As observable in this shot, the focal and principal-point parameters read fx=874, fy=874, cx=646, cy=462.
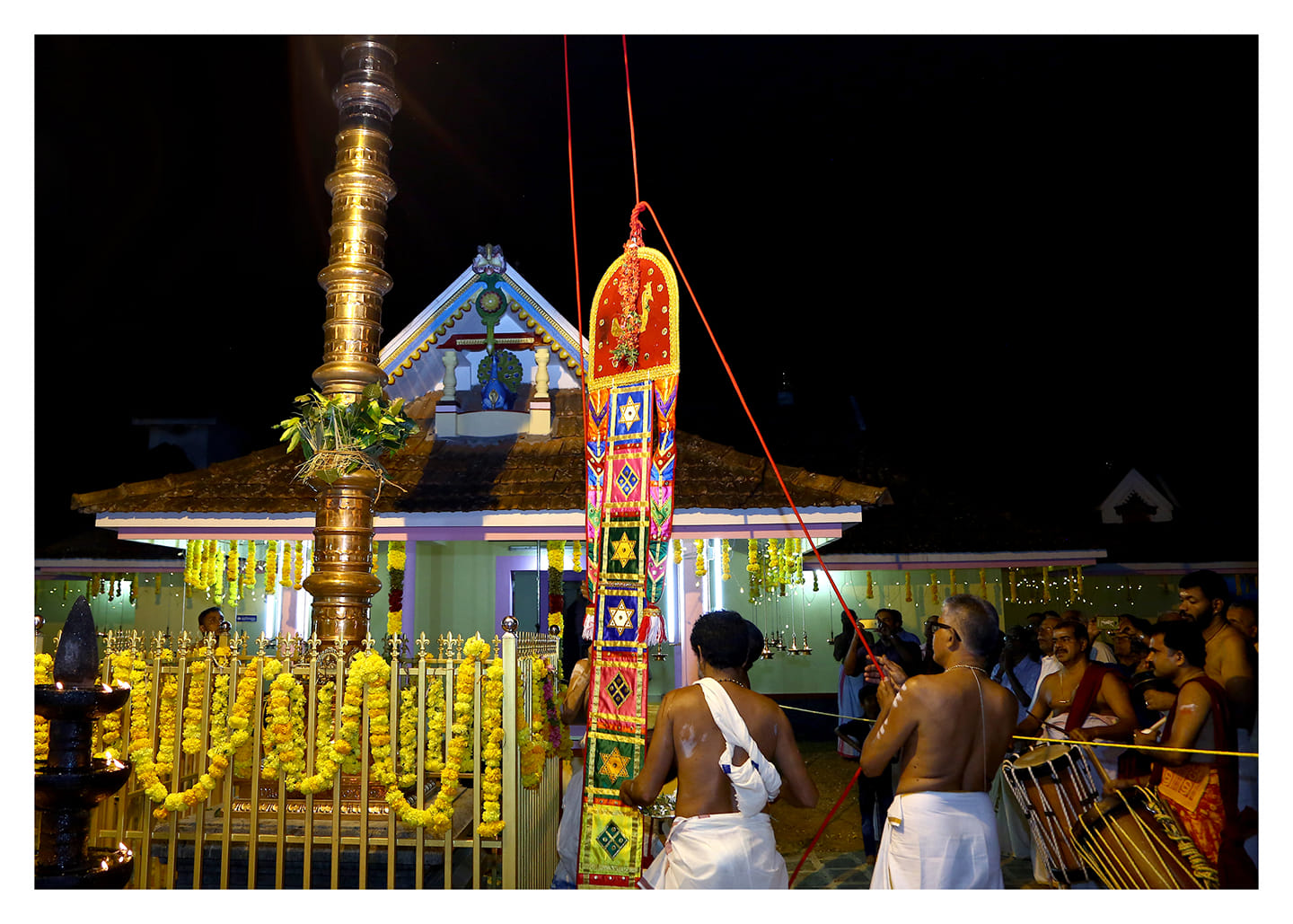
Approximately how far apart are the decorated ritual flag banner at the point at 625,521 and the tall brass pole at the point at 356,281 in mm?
2122

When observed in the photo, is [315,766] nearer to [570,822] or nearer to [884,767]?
[570,822]

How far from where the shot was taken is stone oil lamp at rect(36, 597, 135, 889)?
360cm

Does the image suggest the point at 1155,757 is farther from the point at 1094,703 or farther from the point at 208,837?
the point at 208,837

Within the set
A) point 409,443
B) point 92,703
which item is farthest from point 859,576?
point 92,703

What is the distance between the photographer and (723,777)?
378 centimetres

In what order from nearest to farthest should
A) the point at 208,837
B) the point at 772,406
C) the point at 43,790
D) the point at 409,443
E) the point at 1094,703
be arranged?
the point at 43,790, the point at 208,837, the point at 1094,703, the point at 409,443, the point at 772,406

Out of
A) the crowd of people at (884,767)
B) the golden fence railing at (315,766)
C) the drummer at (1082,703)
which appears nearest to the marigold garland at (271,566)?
the golden fence railing at (315,766)

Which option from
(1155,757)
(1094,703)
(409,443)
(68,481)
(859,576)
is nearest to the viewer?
(1155,757)

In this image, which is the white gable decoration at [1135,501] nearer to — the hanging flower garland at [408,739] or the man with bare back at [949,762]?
the man with bare back at [949,762]

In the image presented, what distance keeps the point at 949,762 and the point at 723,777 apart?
98 centimetres

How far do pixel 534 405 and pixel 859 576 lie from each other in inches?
282

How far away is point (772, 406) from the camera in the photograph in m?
23.0

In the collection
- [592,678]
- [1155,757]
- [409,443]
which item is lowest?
[1155,757]

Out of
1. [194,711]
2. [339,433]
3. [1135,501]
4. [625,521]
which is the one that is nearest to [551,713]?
[625,521]
